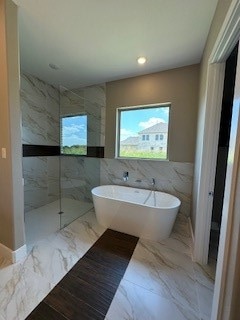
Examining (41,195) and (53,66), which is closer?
(53,66)

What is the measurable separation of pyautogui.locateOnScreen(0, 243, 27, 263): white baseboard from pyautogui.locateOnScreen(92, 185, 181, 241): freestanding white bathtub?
3.59 feet

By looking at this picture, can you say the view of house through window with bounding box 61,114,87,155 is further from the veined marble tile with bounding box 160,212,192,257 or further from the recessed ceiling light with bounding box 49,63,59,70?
the veined marble tile with bounding box 160,212,192,257

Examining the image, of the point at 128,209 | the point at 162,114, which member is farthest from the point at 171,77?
the point at 128,209

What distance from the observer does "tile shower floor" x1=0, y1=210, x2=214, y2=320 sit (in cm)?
129

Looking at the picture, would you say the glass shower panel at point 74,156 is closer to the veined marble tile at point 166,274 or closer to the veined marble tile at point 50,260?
the veined marble tile at point 50,260

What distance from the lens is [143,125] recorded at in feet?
10.1

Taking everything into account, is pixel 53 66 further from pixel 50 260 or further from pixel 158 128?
pixel 50 260

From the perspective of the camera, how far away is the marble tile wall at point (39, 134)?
2947 millimetres

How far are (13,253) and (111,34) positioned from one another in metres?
2.79

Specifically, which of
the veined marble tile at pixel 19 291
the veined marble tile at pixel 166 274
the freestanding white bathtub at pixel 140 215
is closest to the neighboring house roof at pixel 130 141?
the freestanding white bathtub at pixel 140 215

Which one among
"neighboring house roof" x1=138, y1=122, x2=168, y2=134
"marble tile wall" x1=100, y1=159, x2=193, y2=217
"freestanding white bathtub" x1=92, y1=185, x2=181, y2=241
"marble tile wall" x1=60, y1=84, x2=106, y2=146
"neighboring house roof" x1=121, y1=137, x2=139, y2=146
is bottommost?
"freestanding white bathtub" x1=92, y1=185, x2=181, y2=241

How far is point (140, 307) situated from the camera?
1.32 m

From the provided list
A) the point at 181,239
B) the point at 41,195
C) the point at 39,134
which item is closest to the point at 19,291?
the point at 181,239

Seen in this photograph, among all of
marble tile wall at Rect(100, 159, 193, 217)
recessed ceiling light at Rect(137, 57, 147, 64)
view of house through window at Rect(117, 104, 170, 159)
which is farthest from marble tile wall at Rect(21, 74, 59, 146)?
recessed ceiling light at Rect(137, 57, 147, 64)
